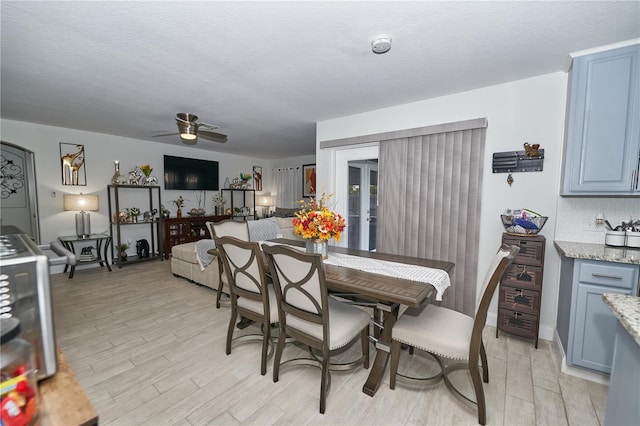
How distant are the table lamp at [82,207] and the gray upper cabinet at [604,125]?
6.21 m

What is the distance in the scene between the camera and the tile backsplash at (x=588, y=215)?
220cm

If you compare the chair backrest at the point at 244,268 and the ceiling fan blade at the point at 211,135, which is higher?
the ceiling fan blade at the point at 211,135

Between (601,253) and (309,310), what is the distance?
6.78 feet

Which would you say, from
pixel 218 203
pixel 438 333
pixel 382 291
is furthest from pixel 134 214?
pixel 438 333

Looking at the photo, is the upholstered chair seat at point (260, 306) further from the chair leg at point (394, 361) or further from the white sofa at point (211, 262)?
the white sofa at point (211, 262)

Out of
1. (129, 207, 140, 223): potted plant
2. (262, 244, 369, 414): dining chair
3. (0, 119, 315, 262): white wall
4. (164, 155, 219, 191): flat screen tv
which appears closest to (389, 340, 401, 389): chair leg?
(262, 244, 369, 414): dining chair

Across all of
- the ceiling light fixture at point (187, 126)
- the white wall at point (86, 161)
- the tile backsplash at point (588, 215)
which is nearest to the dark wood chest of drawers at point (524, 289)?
the tile backsplash at point (588, 215)

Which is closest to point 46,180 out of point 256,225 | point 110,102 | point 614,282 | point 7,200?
point 7,200

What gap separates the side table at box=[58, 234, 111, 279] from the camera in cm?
428

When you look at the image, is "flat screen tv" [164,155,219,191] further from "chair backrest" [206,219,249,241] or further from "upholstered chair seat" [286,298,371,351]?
"upholstered chair seat" [286,298,371,351]

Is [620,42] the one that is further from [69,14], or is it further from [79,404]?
[69,14]

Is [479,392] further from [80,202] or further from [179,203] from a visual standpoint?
[179,203]

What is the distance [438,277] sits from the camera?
1874 mm

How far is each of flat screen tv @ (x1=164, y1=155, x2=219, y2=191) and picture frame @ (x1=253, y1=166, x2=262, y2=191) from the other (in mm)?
1196
